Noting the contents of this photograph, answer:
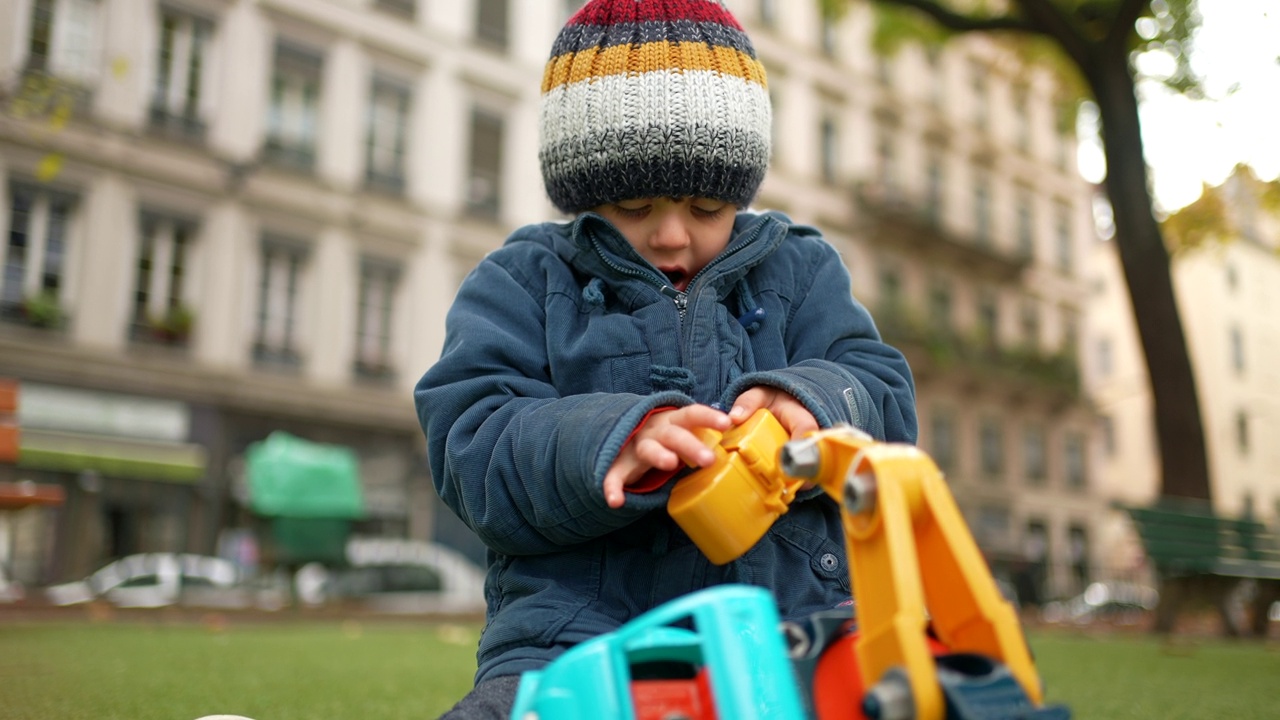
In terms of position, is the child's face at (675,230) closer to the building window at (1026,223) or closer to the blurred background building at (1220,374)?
the building window at (1026,223)

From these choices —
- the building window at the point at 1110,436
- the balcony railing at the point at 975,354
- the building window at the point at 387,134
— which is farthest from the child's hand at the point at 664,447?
the building window at the point at 1110,436

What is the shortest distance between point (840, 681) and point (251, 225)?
48.8ft

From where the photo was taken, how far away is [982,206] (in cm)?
2528

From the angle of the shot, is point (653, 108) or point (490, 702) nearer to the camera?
point (490, 702)

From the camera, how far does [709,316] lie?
1506mm

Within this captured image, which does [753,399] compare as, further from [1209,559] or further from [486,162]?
[486,162]

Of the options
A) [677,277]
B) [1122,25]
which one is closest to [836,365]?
[677,277]

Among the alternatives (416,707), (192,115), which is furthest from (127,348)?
(416,707)

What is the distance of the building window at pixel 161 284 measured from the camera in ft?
44.2

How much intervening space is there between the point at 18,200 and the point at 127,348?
2225mm

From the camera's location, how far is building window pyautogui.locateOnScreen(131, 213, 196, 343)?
13.5 metres

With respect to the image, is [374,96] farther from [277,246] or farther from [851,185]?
[851,185]

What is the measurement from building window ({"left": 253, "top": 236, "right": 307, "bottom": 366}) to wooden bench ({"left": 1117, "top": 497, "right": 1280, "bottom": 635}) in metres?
11.8

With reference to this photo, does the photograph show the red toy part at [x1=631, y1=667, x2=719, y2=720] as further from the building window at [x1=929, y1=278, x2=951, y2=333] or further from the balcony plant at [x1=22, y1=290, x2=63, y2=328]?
the building window at [x1=929, y1=278, x2=951, y2=333]
